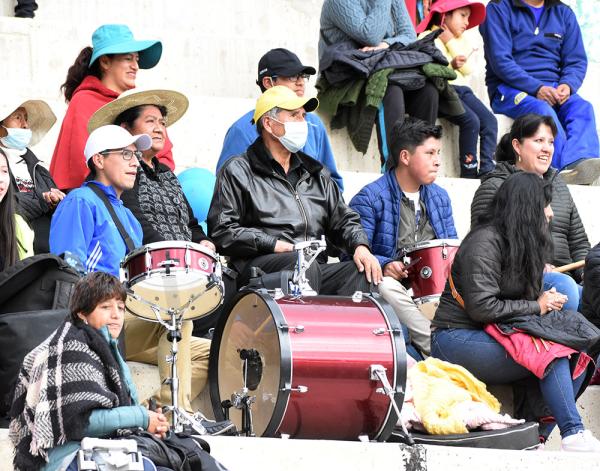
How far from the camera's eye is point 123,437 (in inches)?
255

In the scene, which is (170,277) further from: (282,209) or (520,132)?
(520,132)

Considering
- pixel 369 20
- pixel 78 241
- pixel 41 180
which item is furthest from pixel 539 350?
pixel 369 20

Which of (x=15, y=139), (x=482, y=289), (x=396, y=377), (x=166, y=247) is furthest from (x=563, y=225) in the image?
(x=166, y=247)

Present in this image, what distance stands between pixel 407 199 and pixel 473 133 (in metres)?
2.17

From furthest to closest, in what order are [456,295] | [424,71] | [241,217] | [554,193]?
[424,71]
[554,193]
[241,217]
[456,295]

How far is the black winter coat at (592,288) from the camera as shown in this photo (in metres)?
8.98

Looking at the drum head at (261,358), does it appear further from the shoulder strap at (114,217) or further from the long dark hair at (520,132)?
the long dark hair at (520,132)

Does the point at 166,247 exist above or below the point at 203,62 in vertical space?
below

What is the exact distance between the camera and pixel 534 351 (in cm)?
830

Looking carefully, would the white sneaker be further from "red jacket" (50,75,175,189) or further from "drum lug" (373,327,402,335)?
"red jacket" (50,75,175,189)

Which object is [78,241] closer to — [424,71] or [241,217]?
[241,217]

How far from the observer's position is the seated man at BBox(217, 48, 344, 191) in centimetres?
1022

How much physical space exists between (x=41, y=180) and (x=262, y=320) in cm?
209

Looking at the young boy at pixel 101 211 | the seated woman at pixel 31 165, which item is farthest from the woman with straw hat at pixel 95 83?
the young boy at pixel 101 211
